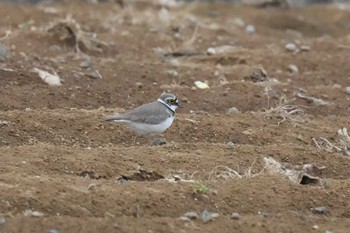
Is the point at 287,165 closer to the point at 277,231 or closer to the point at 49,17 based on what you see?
the point at 277,231

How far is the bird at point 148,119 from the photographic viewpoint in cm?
1048

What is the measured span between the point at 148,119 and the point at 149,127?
84 mm

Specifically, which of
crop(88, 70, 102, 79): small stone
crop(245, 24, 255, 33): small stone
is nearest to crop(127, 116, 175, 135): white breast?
crop(88, 70, 102, 79): small stone

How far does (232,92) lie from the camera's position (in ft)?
41.5

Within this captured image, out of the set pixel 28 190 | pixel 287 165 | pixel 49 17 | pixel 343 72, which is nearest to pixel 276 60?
pixel 343 72

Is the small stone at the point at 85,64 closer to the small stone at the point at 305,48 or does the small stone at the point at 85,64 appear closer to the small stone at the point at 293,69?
the small stone at the point at 293,69

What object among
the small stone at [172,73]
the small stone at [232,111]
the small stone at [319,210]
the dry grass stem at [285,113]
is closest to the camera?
the small stone at [319,210]

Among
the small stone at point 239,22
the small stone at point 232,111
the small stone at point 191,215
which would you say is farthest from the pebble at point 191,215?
the small stone at point 239,22

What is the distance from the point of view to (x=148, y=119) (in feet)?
34.9

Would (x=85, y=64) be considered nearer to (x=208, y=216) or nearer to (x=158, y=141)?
(x=158, y=141)

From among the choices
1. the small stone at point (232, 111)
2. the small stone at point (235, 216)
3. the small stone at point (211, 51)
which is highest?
the small stone at point (235, 216)

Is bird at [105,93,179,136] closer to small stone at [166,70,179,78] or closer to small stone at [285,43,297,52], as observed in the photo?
small stone at [166,70,179,78]

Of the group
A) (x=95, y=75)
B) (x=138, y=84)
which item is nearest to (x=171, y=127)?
(x=138, y=84)

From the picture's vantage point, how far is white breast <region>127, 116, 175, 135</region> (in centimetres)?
1055
